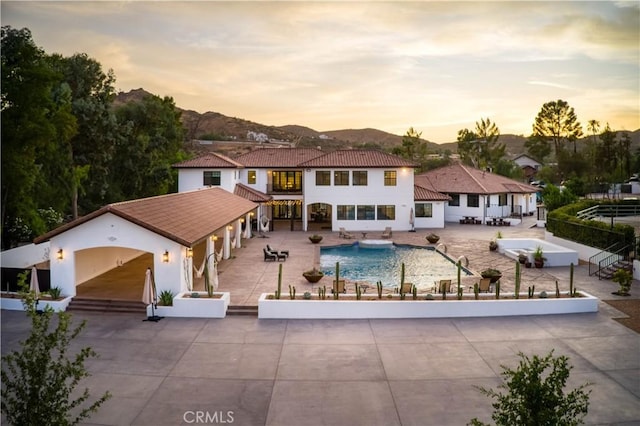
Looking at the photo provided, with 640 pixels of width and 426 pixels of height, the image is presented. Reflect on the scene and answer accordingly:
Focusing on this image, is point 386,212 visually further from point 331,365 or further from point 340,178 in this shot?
point 331,365

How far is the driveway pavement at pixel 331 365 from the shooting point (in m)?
9.58

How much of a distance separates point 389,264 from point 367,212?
12547 millimetres

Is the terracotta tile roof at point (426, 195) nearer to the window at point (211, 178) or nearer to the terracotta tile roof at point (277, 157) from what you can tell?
the terracotta tile roof at point (277, 157)

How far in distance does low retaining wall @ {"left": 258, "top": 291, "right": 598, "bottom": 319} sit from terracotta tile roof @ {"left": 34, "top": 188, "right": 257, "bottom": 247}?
4174mm

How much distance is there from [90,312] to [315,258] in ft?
41.7

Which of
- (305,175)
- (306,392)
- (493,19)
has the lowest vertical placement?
(306,392)

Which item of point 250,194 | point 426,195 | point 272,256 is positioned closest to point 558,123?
point 426,195

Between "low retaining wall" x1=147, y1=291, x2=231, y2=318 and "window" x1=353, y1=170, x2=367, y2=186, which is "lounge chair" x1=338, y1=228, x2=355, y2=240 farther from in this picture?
"low retaining wall" x1=147, y1=291, x2=231, y2=318

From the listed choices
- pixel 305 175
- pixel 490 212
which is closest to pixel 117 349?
pixel 305 175

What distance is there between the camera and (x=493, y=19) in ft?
70.8

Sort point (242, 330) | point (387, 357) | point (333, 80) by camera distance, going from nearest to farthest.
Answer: point (387, 357)
point (242, 330)
point (333, 80)

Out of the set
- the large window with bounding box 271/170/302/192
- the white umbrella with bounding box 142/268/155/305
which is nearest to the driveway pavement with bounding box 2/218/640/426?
the white umbrella with bounding box 142/268/155/305

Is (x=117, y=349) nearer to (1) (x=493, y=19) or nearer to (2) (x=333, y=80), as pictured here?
(1) (x=493, y=19)

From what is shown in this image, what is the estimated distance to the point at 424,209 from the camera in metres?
40.1
